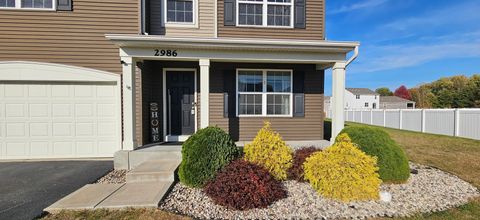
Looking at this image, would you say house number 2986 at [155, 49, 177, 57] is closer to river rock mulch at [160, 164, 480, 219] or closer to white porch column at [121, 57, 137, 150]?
white porch column at [121, 57, 137, 150]

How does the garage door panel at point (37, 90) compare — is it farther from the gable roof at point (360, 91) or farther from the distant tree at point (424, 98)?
the gable roof at point (360, 91)

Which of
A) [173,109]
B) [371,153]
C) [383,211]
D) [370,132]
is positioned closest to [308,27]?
[370,132]

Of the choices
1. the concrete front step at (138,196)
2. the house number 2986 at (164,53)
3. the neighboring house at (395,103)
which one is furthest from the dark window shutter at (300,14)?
the neighboring house at (395,103)

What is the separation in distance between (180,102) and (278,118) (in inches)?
117

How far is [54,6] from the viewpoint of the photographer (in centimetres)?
622

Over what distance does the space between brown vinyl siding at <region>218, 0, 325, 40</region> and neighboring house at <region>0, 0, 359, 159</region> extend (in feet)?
0.10

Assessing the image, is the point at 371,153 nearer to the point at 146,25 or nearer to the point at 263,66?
the point at 263,66

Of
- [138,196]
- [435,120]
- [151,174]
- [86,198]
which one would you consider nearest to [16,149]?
[86,198]

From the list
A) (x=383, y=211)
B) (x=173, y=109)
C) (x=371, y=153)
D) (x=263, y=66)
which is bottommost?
(x=383, y=211)

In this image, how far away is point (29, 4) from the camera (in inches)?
243

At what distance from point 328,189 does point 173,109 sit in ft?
16.0

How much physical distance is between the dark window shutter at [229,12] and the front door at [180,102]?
1.79 metres

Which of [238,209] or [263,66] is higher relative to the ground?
[263,66]

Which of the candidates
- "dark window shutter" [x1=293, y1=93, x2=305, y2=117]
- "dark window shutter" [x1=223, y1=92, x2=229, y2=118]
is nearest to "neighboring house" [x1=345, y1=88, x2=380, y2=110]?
"dark window shutter" [x1=293, y1=93, x2=305, y2=117]
